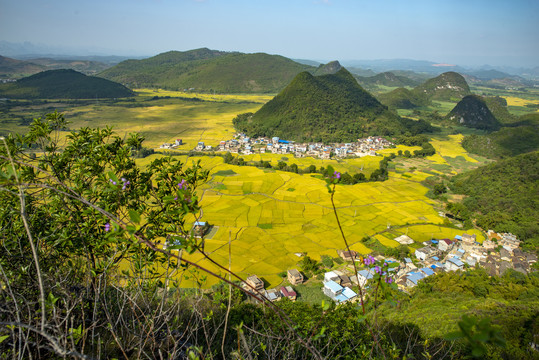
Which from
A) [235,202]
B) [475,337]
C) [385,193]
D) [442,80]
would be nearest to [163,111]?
[235,202]

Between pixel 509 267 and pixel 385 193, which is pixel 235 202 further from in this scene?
pixel 509 267

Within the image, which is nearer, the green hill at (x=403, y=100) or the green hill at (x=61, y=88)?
the green hill at (x=61, y=88)

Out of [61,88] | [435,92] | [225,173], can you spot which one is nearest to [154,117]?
[225,173]

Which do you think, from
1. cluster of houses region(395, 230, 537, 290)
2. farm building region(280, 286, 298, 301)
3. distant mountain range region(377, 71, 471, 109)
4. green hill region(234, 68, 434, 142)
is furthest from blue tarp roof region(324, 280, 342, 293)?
distant mountain range region(377, 71, 471, 109)

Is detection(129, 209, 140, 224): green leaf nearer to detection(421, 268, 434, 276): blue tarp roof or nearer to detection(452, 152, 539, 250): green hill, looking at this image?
detection(421, 268, 434, 276): blue tarp roof

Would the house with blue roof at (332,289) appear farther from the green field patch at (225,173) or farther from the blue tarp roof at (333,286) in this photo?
the green field patch at (225,173)

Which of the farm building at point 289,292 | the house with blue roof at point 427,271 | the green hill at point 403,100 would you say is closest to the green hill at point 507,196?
the house with blue roof at point 427,271
